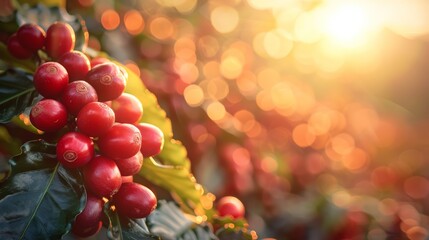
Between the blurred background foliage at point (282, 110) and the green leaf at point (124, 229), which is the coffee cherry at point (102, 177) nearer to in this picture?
the green leaf at point (124, 229)

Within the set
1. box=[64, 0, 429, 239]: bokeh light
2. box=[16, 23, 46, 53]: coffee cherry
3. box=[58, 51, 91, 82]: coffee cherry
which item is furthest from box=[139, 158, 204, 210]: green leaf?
box=[64, 0, 429, 239]: bokeh light

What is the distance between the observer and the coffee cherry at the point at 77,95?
87 cm

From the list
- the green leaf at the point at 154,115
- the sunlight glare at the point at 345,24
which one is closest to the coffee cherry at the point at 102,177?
the green leaf at the point at 154,115

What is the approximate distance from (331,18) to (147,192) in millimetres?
2512

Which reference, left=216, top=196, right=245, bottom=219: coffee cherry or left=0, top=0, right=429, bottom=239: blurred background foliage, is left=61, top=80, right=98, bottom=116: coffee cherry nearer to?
left=216, top=196, right=245, bottom=219: coffee cherry

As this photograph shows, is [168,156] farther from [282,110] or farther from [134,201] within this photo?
[282,110]

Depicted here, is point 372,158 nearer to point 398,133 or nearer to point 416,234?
point 398,133

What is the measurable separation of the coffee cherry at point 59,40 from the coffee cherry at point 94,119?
198 millimetres

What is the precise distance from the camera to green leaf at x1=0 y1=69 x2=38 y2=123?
92 cm

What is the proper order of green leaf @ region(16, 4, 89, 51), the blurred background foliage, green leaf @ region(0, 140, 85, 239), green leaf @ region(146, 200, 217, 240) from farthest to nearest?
the blurred background foliage, green leaf @ region(16, 4, 89, 51), green leaf @ region(146, 200, 217, 240), green leaf @ region(0, 140, 85, 239)

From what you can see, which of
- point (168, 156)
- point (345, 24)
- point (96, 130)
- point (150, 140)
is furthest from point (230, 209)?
point (345, 24)

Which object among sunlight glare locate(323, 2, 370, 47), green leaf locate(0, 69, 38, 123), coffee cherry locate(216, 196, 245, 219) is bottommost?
green leaf locate(0, 69, 38, 123)

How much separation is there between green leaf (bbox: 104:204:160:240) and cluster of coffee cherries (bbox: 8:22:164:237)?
0.02 meters

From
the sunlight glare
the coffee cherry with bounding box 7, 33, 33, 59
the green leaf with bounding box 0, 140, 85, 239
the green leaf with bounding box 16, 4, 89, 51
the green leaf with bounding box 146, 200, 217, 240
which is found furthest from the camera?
the sunlight glare
